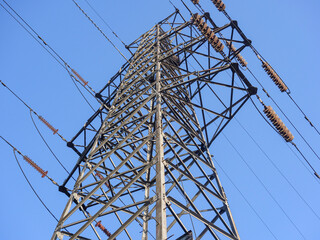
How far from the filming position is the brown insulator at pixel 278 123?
9672 millimetres

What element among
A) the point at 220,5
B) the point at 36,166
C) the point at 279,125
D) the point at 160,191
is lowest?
the point at 160,191

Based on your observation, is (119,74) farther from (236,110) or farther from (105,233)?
(105,233)

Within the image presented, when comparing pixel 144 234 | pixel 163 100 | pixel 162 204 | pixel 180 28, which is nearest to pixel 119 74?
Answer: pixel 180 28

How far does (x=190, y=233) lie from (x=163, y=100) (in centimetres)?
451

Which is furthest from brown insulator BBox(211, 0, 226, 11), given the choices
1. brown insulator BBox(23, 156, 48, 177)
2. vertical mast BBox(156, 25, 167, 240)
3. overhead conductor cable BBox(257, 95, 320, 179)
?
brown insulator BBox(23, 156, 48, 177)

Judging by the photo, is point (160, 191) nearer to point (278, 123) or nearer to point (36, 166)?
point (36, 166)

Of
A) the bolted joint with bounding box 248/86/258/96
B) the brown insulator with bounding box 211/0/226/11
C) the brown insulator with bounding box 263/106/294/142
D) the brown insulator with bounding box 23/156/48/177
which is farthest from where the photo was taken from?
the brown insulator with bounding box 211/0/226/11

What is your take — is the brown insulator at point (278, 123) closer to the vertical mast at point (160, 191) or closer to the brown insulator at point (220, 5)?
the vertical mast at point (160, 191)

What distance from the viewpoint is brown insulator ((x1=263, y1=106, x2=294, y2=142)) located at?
31.7 ft

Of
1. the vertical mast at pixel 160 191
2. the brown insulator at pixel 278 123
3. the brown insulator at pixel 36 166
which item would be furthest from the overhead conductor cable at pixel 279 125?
the brown insulator at pixel 36 166

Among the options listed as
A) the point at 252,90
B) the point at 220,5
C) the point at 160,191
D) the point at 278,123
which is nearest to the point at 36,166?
the point at 160,191

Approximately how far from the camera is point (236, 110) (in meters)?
8.98

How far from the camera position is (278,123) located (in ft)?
32.0

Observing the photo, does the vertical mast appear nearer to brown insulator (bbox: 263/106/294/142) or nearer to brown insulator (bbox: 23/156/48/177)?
brown insulator (bbox: 23/156/48/177)
